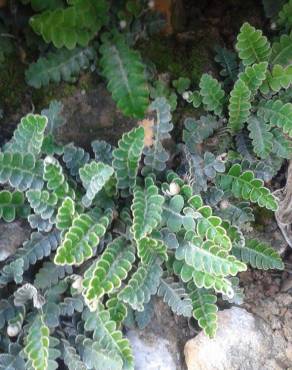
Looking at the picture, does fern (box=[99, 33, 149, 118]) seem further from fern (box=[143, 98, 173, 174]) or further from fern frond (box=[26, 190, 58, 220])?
fern frond (box=[26, 190, 58, 220])

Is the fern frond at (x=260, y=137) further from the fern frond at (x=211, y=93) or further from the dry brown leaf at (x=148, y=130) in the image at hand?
the dry brown leaf at (x=148, y=130)

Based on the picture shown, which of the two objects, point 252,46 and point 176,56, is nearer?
point 252,46

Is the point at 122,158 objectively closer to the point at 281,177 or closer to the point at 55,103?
the point at 55,103

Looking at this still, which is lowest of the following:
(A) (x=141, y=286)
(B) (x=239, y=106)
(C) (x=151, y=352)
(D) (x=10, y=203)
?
(C) (x=151, y=352)

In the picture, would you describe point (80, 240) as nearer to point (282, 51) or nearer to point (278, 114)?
point (278, 114)

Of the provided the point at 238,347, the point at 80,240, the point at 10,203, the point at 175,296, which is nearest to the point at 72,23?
the point at 10,203

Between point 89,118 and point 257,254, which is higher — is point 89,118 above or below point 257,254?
above
